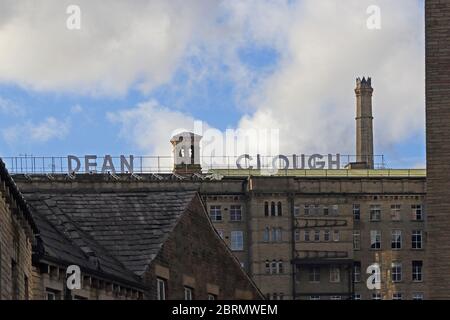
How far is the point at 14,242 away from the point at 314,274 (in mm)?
156115

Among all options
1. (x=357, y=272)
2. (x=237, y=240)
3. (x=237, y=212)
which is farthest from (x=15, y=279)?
(x=357, y=272)

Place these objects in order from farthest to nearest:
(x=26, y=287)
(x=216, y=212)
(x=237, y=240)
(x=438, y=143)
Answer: (x=216, y=212) < (x=237, y=240) < (x=438, y=143) < (x=26, y=287)

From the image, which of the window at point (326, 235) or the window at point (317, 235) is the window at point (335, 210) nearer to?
the window at point (326, 235)

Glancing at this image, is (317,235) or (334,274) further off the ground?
(317,235)

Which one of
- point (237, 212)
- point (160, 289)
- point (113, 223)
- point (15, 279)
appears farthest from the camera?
point (237, 212)

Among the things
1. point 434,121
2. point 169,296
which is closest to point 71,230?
point 169,296

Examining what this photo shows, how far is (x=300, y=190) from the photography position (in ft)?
652

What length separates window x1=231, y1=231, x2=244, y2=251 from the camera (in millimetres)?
196000

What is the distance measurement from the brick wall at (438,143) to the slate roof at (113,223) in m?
8.53

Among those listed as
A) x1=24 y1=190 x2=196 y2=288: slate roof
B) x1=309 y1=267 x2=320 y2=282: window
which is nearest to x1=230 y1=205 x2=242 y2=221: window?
x1=309 y1=267 x2=320 y2=282: window

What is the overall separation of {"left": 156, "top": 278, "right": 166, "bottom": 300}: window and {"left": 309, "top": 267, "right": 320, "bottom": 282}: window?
450 ft

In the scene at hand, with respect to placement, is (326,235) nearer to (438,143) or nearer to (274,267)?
(274,267)

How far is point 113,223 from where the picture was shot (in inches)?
2362

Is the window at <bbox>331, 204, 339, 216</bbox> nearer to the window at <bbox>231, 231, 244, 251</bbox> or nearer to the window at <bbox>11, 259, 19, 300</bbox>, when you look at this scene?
the window at <bbox>231, 231, 244, 251</bbox>
